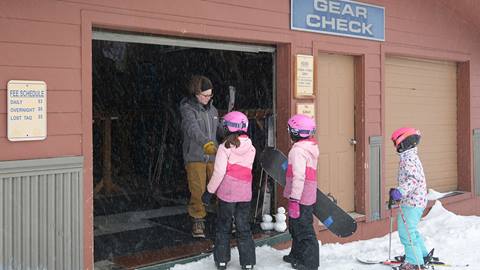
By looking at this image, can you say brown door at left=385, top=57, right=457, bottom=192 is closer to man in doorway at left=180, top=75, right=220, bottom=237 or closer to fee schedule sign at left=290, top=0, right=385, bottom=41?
fee schedule sign at left=290, top=0, right=385, bottom=41

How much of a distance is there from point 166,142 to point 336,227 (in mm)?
4963

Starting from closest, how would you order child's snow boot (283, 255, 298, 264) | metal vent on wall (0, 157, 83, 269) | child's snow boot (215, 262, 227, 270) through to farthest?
1. metal vent on wall (0, 157, 83, 269)
2. child's snow boot (215, 262, 227, 270)
3. child's snow boot (283, 255, 298, 264)

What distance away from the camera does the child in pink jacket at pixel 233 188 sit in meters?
5.08

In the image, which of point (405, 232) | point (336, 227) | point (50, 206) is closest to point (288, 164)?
point (336, 227)

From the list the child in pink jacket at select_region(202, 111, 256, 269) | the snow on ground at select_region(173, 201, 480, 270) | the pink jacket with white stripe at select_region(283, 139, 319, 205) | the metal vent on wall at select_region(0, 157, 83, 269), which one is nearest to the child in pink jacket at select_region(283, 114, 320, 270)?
the pink jacket with white stripe at select_region(283, 139, 319, 205)

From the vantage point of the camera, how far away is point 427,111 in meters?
8.62

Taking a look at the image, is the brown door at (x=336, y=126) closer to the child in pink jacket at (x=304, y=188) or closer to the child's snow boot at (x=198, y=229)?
the child in pink jacket at (x=304, y=188)

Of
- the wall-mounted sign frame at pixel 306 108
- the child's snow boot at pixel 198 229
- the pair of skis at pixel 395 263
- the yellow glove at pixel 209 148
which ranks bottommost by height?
the pair of skis at pixel 395 263

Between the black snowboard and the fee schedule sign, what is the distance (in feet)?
5.19

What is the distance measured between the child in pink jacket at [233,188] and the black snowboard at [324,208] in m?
0.66

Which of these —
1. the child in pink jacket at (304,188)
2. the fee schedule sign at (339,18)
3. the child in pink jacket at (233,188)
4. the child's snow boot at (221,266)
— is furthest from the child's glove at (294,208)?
the fee schedule sign at (339,18)

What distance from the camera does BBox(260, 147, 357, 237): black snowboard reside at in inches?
224

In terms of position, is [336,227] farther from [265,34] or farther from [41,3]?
[41,3]

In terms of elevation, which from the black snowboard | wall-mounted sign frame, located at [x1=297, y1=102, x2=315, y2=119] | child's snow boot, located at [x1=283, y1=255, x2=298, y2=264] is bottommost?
child's snow boot, located at [x1=283, y1=255, x2=298, y2=264]
